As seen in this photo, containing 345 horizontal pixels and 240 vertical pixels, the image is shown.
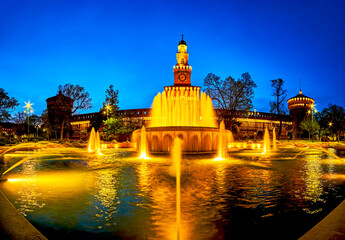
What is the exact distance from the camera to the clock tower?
156 feet

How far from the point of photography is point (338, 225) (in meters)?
2.80

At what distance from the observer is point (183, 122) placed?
26344mm

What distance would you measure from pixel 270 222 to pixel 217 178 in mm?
3370

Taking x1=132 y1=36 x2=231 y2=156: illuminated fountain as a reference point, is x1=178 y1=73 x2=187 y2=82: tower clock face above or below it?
above

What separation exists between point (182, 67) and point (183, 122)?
2355 centimetres

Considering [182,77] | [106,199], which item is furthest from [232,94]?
[106,199]

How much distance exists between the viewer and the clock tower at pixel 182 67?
156ft

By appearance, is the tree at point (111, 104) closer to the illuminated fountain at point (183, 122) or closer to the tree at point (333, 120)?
the illuminated fountain at point (183, 122)

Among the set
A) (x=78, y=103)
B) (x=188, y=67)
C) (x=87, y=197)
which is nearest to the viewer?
(x=87, y=197)

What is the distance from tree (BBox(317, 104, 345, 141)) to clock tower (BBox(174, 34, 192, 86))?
93.8 ft

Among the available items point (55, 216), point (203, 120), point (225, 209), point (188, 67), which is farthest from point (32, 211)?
point (188, 67)

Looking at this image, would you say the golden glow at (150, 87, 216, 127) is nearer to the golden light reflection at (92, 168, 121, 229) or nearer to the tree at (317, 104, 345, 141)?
the golden light reflection at (92, 168, 121, 229)

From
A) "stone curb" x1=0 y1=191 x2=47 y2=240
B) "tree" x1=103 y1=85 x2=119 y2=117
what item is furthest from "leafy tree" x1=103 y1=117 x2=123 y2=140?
"stone curb" x1=0 y1=191 x2=47 y2=240

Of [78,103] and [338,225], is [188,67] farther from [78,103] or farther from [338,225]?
[338,225]
